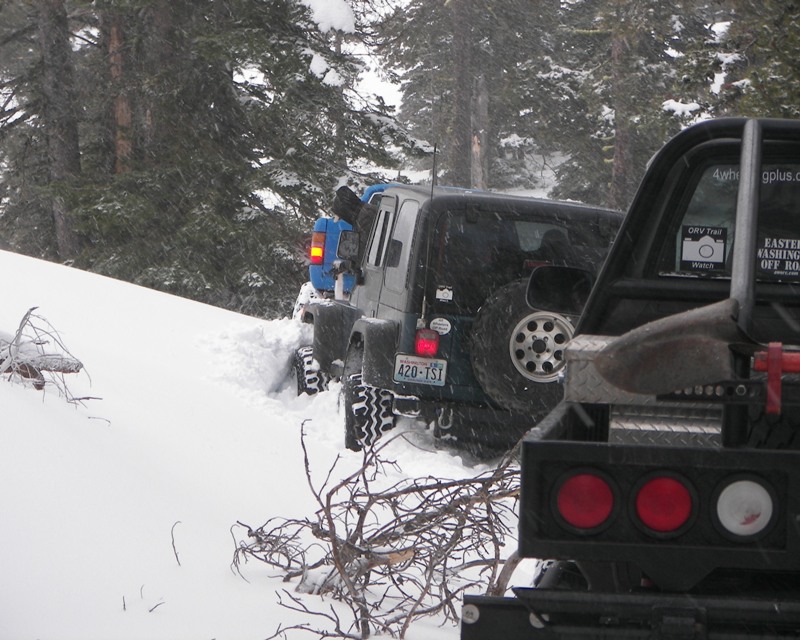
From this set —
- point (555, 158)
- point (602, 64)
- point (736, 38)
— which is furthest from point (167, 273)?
point (555, 158)

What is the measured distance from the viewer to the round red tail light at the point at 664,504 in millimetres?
2156

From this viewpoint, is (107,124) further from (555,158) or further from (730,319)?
(555,158)

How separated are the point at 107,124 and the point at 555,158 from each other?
1138 inches

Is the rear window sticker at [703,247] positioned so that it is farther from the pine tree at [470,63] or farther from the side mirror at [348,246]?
the pine tree at [470,63]

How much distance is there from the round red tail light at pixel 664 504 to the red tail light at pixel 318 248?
334 inches

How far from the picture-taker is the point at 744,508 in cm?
214

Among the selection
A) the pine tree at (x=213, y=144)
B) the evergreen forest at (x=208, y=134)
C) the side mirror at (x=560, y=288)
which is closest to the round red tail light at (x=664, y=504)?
the side mirror at (x=560, y=288)

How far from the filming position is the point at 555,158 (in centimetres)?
4694

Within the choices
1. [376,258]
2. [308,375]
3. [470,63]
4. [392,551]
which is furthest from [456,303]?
[470,63]

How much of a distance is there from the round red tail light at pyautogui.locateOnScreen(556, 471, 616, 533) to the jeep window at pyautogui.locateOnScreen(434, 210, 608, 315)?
4967 millimetres

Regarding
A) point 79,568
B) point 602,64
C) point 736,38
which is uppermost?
point 602,64

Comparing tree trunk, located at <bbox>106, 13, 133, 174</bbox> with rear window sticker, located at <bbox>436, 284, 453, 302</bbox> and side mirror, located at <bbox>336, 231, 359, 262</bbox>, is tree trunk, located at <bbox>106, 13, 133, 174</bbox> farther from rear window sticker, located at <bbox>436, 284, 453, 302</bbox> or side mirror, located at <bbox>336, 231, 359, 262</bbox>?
rear window sticker, located at <bbox>436, 284, 453, 302</bbox>

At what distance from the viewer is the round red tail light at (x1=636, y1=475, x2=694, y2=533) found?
216 cm

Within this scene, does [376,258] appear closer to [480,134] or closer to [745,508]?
[745,508]
